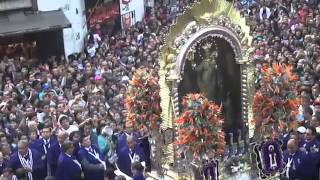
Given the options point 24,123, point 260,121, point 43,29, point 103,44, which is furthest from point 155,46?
point 260,121

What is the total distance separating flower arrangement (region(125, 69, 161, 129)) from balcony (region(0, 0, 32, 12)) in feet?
41.5

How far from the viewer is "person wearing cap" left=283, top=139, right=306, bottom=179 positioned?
1171 cm

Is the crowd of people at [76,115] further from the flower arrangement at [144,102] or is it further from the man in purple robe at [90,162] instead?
the flower arrangement at [144,102]

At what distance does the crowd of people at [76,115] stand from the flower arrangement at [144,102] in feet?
1.22

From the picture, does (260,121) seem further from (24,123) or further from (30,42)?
(30,42)

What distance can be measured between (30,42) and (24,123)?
10.7 meters

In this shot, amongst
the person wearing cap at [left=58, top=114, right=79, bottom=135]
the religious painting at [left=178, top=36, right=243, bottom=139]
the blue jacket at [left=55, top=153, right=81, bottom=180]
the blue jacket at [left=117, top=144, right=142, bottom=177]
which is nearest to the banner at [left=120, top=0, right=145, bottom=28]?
the person wearing cap at [left=58, top=114, right=79, bottom=135]

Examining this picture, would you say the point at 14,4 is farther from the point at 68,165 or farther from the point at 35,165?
the point at 68,165

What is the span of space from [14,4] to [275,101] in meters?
14.1

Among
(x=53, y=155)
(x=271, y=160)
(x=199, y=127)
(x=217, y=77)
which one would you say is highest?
(x=217, y=77)

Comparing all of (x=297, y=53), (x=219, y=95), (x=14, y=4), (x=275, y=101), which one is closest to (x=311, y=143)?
(x=275, y=101)

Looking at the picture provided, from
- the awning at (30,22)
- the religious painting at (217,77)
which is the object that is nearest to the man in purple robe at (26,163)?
the religious painting at (217,77)

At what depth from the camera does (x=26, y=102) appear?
54.9 ft

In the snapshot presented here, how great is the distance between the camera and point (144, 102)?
1267 centimetres
